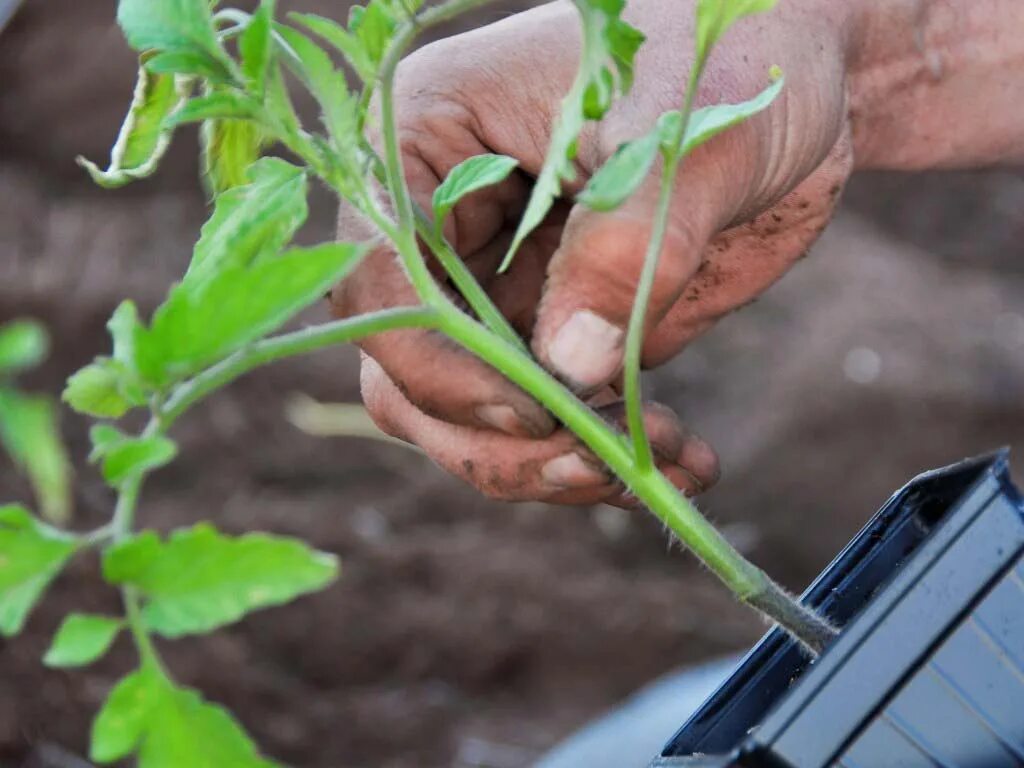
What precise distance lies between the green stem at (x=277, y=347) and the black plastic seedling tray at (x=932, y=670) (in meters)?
0.27

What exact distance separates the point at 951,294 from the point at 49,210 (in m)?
2.01

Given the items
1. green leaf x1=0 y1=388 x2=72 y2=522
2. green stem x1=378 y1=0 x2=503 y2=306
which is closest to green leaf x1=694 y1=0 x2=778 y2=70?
green stem x1=378 y1=0 x2=503 y2=306

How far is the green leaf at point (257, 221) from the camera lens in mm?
669

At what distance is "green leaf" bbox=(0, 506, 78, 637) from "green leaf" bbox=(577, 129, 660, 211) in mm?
282

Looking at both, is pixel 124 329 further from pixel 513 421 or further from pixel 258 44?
pixel 513 421

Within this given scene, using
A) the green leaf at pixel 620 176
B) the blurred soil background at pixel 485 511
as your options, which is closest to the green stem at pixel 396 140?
the green leaf at pixel 620 176

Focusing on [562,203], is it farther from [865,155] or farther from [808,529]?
[808,529]

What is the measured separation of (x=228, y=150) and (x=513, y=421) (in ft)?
0.93

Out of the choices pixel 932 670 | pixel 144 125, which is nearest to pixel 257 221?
pixel 144 125

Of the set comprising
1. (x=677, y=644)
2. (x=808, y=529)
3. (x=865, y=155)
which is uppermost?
(x=865, y=155)

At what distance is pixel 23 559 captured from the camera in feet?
1.73

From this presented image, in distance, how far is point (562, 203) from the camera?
47.2 inches

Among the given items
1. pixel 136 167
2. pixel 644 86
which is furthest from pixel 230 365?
pixel 644 86

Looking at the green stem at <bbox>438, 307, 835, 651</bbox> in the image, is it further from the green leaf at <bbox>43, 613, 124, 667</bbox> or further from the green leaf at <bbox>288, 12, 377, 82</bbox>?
the green leaf at <bbox>43, 613, 124, 667</bbox>
